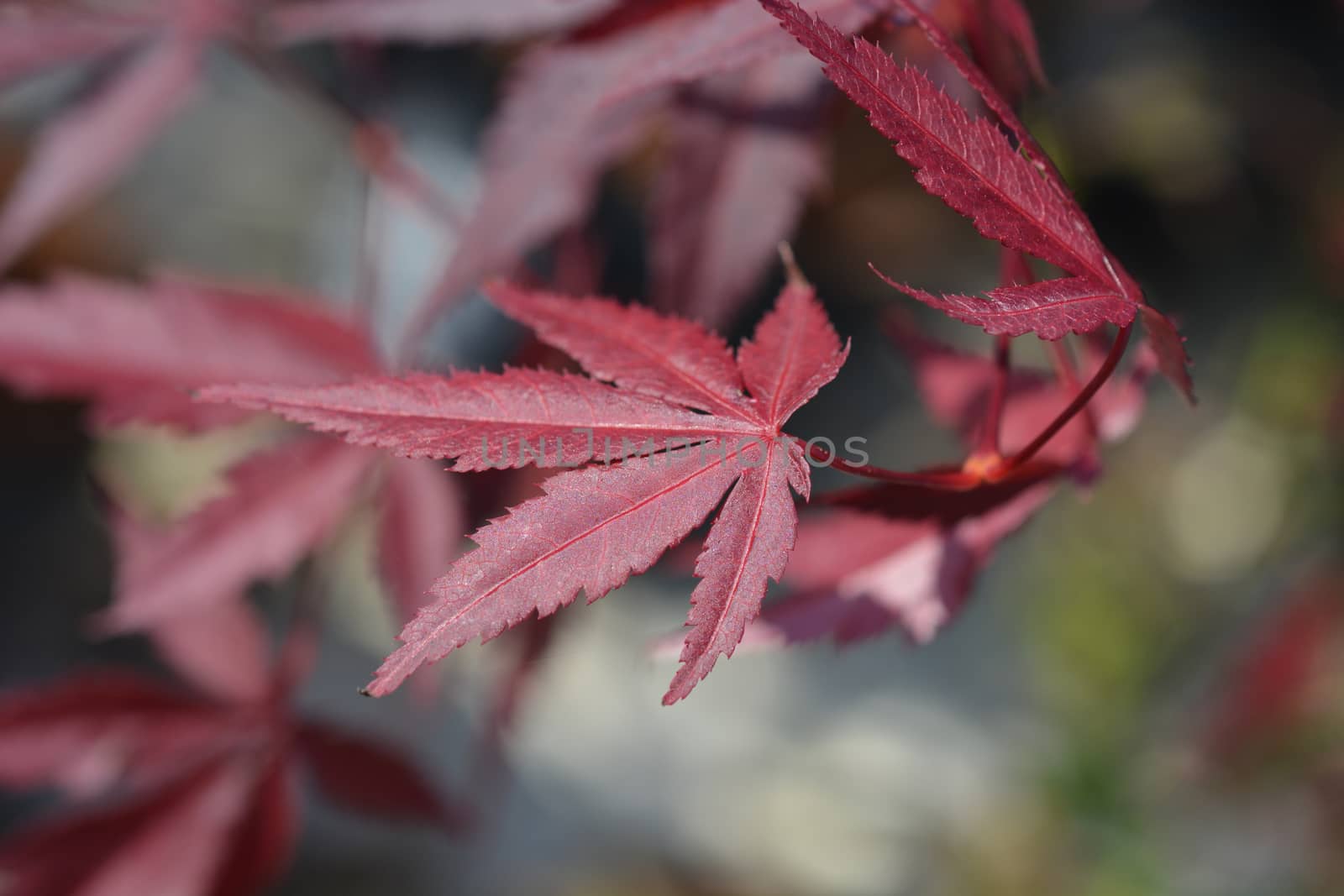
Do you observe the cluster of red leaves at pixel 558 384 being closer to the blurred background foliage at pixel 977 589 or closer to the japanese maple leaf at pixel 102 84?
the japanese maple leaf at pixel 102 84

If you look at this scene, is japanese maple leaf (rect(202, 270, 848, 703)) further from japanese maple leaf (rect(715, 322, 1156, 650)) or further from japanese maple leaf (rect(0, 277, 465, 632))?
japanese maple leaf (rect(0, 277, 465, 632))

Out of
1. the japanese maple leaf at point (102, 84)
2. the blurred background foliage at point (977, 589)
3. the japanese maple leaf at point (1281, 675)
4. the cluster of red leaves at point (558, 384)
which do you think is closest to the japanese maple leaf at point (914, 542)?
the cluster of red leaves at point (558, 384)

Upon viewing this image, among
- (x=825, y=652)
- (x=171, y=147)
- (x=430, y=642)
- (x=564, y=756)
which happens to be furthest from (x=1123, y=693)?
(x=171, y=147)

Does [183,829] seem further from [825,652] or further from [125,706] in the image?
[825,652]

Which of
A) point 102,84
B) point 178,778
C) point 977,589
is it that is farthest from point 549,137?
point 977,589

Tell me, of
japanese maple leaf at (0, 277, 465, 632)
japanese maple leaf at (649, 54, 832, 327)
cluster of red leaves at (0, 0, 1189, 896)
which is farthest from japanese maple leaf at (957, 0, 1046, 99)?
japanese maple leaf at (0, 277, 465, 632)
